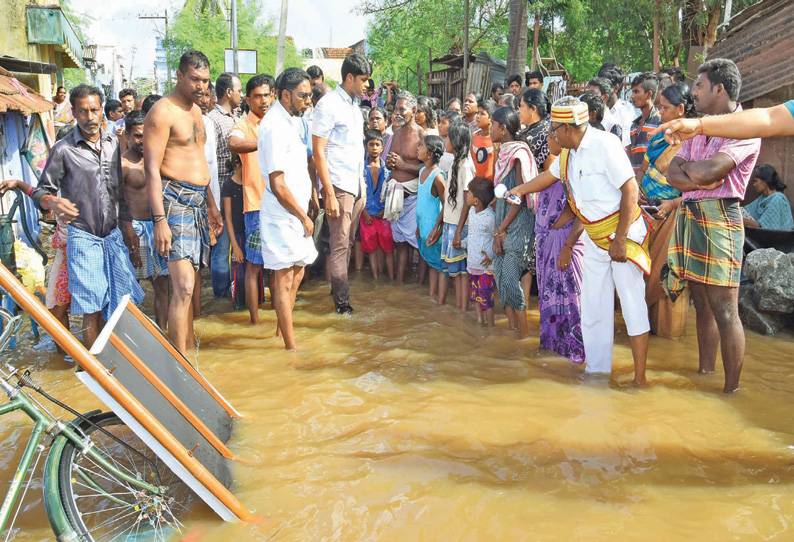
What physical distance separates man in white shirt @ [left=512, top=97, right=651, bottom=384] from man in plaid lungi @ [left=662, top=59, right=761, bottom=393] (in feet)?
1.00

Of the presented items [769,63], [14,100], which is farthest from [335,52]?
[769,63]

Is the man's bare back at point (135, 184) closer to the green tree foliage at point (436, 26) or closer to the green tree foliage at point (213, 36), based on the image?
the green tree foliage at point (436, 26)

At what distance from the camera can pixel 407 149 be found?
23.0 feet

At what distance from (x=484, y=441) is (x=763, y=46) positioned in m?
7.12

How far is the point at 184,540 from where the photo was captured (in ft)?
8.77

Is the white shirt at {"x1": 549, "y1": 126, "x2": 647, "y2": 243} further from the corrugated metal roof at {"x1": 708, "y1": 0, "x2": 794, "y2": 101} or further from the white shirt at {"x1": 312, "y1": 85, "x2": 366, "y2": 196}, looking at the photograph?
the corrugated metal roof at {"x1": 708, "y1": 0, "x2": 794, "y2": 101}

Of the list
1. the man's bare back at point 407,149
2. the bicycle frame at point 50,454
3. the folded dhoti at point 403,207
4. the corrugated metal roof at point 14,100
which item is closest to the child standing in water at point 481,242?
the folded dhoti at point 403,207

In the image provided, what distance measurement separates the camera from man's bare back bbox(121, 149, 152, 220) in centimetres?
517

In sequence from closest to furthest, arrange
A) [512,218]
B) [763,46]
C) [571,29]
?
1. [512,218]
2. [763,46]
3. [571,29]

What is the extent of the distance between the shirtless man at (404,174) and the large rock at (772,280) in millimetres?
3332

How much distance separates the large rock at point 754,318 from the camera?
18.0 ft

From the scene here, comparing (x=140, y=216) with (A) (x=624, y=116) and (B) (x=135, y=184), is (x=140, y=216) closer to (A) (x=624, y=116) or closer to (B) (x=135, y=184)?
(B) (x=135, y=184)

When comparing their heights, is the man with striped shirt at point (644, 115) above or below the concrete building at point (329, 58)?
below

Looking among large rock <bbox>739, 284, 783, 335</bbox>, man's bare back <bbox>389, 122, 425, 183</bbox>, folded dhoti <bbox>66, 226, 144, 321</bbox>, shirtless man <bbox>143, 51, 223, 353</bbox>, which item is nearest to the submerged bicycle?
shirtless man <bbox>143, 51, 223, 353</bbox>
